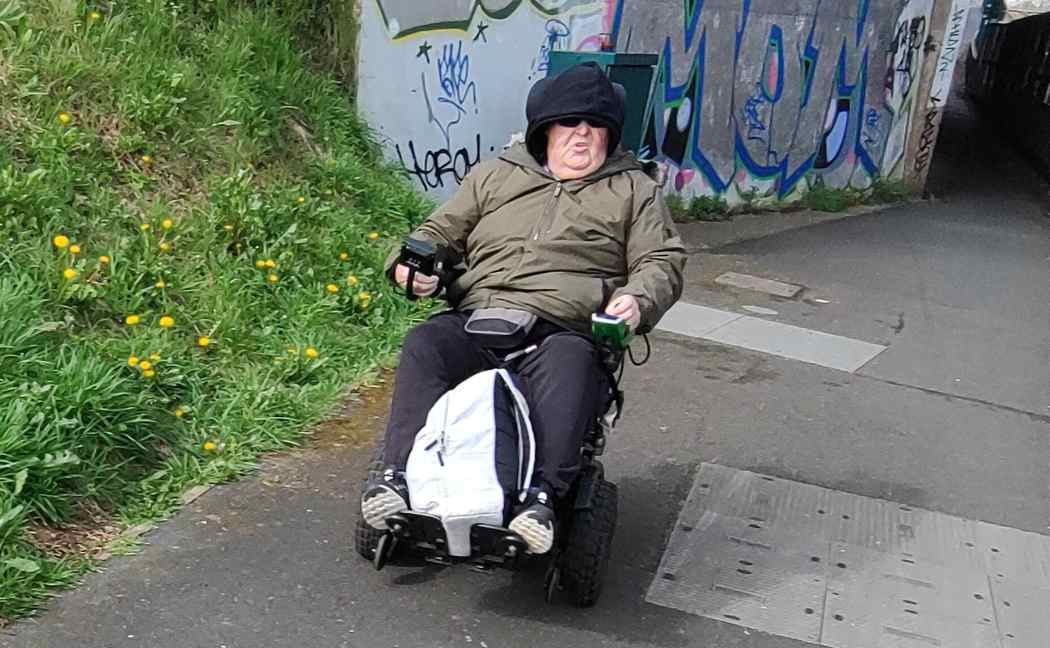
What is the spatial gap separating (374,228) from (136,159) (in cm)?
142

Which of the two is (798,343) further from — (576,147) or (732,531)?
(576,147)

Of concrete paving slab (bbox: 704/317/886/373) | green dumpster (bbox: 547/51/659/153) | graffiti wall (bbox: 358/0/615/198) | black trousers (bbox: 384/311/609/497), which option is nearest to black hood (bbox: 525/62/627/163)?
black trousers (bbox: 384/311/609/497)

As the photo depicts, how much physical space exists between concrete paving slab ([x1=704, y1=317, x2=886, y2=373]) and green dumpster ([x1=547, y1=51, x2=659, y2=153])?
1.82 m

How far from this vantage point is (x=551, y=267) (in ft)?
11.6

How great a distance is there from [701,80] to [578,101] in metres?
7.45

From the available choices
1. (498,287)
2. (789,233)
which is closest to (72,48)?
(498,287)

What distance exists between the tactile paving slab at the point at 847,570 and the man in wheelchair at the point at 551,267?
804 mm

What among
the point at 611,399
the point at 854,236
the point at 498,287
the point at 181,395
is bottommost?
the point at 854,236

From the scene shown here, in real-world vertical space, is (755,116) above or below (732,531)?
above

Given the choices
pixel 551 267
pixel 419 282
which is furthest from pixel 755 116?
pixel 419 282

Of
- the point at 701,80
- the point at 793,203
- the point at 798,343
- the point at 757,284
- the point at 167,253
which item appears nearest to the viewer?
the point at 167,253

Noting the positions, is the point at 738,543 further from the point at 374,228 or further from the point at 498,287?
the point at 374,228

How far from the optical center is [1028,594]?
388 centimetres

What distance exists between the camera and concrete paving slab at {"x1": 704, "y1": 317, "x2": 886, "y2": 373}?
6.51 metres
